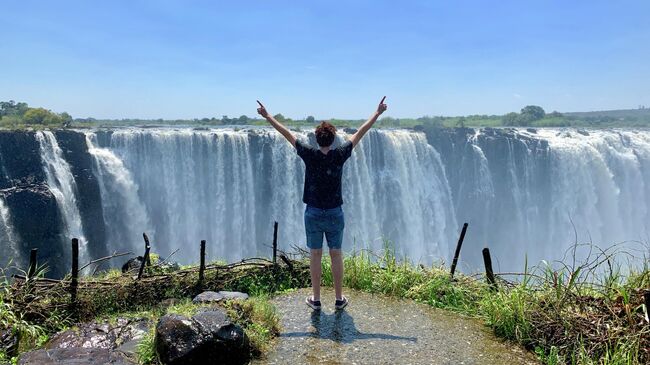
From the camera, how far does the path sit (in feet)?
10.9

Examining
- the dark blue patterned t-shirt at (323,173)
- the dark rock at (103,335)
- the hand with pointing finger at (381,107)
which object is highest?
the hand with pointing finger at (381,107)

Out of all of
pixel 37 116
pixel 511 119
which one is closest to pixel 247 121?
pixel 37 116

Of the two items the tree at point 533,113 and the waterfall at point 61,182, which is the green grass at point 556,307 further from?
the tree at point 533,113

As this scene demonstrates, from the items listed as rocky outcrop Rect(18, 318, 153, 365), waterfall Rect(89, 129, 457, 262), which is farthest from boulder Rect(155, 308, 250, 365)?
waterfall Rect(89, 129, 457, 262)

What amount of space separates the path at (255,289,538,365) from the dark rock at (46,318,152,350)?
50.8 inches

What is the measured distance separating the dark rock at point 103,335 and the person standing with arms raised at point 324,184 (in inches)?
66.3

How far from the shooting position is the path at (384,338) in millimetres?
3312

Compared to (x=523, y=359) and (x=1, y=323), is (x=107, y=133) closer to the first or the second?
(x=1, y=323)

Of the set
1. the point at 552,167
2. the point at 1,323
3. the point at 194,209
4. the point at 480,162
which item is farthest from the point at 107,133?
the point at 552,167

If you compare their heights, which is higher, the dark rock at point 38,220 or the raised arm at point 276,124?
the raised arm at point 276,124

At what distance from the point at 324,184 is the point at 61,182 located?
55.8 feet

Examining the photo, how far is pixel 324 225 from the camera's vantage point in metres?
3.74

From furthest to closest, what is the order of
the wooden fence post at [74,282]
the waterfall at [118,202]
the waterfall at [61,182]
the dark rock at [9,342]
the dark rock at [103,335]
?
the waterfall at [118,202]
the waterfall at [61,182]
the wooden fence post at [74,282]
the dark rock at [103,335]
the dark rock at [9,342]

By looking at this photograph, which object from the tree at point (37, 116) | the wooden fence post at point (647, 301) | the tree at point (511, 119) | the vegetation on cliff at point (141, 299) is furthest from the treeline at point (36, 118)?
the tree at point (511, 119)
